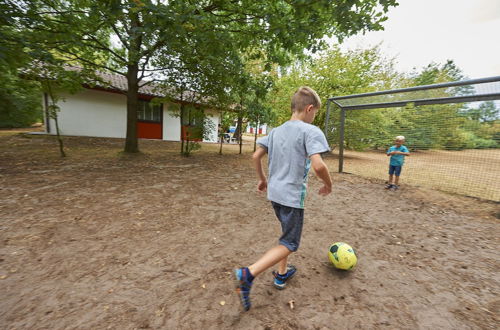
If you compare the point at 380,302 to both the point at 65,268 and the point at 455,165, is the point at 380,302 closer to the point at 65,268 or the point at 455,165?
the point at 65,268

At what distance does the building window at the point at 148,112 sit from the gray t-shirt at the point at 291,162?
14876 mm

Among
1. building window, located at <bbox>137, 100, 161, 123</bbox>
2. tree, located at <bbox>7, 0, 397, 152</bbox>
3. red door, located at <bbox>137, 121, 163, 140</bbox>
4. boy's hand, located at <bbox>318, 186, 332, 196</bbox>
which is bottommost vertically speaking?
boy's hand, located at <bbox>318, 186, 332, 196</bbox>

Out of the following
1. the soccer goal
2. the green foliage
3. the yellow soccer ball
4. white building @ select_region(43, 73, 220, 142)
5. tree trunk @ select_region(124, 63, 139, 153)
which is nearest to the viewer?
the yellow soccer ball

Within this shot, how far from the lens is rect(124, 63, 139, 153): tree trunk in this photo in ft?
27.7

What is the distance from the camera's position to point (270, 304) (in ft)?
6.15

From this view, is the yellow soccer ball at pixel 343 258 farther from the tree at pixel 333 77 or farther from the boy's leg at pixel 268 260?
the tree at pixel 333 77

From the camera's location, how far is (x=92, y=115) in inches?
523

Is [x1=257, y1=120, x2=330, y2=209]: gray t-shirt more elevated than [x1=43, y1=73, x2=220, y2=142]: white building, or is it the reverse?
[x1=43, y1=73, x2=220, y2=142]: white building

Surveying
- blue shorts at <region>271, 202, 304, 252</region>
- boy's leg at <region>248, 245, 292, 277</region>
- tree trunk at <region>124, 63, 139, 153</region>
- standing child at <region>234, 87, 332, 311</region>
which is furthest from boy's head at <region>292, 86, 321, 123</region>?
tree trunk at <region>124, 63, 139, 153</region>

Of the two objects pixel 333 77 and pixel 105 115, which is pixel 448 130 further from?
pixel 105 115

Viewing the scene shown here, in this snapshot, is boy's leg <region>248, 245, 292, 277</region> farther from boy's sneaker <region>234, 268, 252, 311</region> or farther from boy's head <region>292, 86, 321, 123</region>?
boy's head <region>292, 86, 321, 123</region>

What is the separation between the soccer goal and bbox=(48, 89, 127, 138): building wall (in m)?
13.8

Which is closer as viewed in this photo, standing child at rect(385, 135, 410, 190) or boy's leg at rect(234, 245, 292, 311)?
boy's leg at rect(234, 245, 292, 311)

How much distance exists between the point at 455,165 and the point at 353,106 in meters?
3.54
